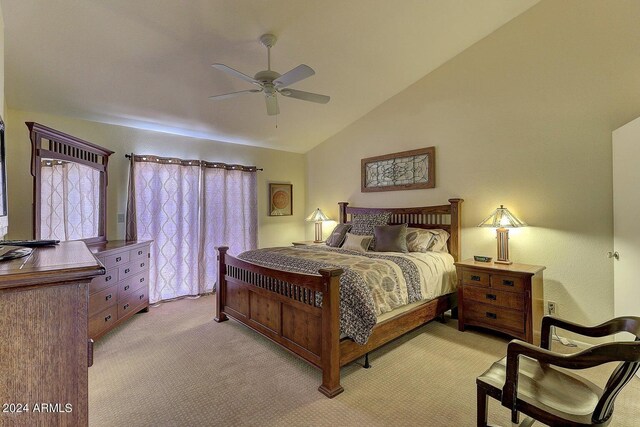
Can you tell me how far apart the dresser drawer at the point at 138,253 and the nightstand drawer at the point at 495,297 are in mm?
3950

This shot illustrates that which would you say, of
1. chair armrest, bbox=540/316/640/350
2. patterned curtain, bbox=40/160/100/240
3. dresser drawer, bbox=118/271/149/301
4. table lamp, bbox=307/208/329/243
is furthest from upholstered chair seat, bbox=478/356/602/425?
patterned curtain, bbox=40/160/100/240

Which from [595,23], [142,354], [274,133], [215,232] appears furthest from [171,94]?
[595,23]

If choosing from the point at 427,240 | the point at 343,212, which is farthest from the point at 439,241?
the point at 343,212

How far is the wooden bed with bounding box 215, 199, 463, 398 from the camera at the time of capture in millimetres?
2205

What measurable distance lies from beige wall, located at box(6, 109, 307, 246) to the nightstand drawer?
11.6 ft

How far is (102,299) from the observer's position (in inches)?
118

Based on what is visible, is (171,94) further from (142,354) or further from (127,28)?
(142,354)

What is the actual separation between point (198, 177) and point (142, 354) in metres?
2.66

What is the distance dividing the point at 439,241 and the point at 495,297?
935mm

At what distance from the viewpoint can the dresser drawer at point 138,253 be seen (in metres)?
3.55

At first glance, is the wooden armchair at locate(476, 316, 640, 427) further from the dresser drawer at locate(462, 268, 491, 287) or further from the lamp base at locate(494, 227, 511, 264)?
the lamp base at locate(494, 227, 511, 264)

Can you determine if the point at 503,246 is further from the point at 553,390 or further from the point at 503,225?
the point at 553,390

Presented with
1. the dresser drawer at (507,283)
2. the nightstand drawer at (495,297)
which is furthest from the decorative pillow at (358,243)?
the dresser drawer at (507,283)

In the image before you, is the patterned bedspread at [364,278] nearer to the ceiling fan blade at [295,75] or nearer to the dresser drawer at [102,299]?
the dresser drawer at [102,299]
